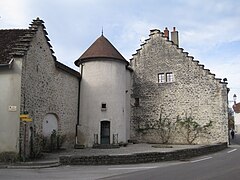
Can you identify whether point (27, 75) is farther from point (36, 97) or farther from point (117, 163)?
point (117, 163)

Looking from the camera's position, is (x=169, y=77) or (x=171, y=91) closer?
(x=171, y=91)

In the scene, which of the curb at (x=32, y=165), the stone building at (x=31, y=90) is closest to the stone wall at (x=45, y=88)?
the stone building at (x=31, y=90)

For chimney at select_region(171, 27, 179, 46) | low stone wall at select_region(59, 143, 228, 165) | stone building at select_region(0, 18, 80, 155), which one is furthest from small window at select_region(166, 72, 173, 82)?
low stone wall at select_region(59, 143, 228, 165)

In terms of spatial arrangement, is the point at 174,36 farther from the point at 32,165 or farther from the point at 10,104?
the point at 32,165

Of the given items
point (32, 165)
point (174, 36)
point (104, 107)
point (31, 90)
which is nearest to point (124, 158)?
point (32, 165)

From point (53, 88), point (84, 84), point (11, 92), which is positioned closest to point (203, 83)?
point (84, 84)

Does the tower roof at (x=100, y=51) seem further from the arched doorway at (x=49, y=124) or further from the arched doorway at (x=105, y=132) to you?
the arched doorway at (x=49, y=124)

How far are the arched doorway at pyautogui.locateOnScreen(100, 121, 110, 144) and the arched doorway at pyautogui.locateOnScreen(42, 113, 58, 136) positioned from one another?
4.91m

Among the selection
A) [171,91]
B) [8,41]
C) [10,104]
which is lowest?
[10,104]

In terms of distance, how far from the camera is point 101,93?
24.7 metres

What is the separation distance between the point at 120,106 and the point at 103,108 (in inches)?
61.1

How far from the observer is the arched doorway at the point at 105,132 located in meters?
24.5

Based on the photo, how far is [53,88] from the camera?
66.5 ft

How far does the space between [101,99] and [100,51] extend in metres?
4.07
